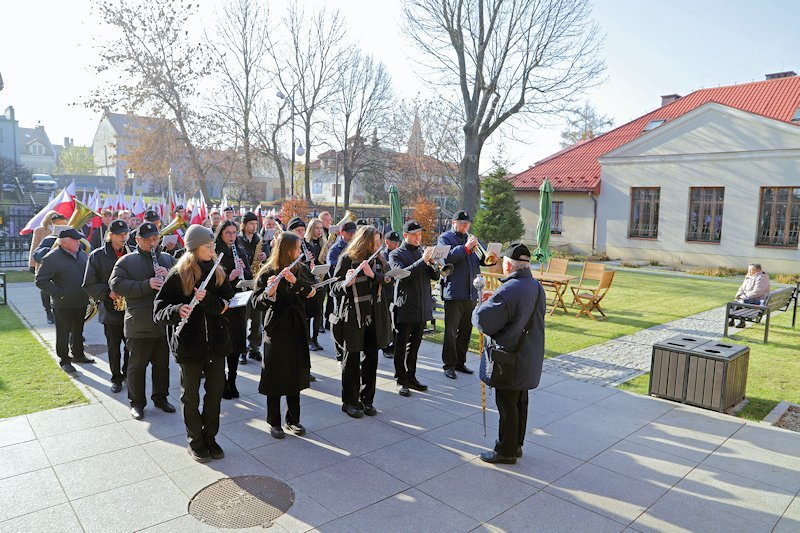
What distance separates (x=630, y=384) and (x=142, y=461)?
6.17 metres

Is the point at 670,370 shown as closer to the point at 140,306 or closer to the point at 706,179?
Result: the point at 140,306

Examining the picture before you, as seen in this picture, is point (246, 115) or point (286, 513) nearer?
point (286, 513)

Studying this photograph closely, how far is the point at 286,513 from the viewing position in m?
3.98

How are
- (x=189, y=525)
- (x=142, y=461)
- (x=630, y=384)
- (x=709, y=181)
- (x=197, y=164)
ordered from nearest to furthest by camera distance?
1. (x=189, y=525)
2. (x=142, y=461)
3. (x=630, y=384)
4. (x=709, y=181)
5. (x=197, y=164)

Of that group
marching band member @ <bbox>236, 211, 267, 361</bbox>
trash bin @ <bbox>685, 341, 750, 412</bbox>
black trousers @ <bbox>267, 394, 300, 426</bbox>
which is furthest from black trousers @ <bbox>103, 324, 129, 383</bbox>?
trash bin @ <bbox>685, 341, 750, 412</bbox>

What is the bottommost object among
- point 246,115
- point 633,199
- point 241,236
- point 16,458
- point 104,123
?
point 16,458

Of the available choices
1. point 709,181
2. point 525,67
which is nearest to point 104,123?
point 525,67

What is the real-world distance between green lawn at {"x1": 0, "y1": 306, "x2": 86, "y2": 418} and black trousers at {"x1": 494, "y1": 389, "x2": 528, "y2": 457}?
4.80 metres

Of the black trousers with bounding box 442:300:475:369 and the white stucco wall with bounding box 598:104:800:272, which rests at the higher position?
the white stucco wall with bounding box 598:104:800:272

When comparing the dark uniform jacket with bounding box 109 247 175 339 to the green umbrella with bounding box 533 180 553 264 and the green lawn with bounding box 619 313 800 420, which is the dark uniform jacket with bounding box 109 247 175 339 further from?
the green umbrella with bounding box 533 180 553 264

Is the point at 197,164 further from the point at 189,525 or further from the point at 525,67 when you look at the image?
the point at 189,525

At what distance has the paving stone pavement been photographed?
25.7ft

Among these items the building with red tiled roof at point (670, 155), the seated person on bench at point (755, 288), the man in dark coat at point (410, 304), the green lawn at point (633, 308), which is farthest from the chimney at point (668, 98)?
the man in dark coat at point (410, 304)

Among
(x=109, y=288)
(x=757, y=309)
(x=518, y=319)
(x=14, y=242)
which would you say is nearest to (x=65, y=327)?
(x=109, y=288)
